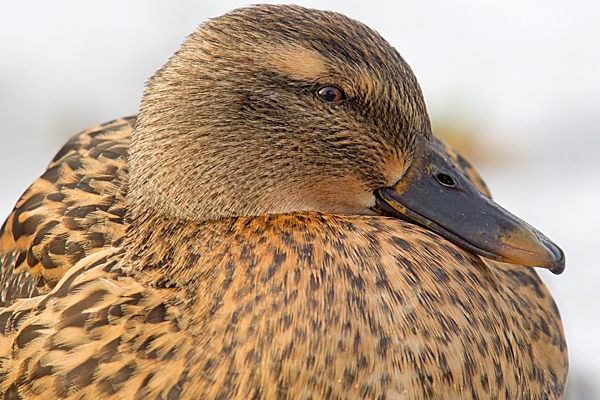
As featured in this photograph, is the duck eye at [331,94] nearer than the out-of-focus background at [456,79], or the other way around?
the duck eye at [331,94]

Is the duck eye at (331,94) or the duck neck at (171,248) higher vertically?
the duck eye at (331,94)

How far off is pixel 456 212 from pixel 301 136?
19.1 inches

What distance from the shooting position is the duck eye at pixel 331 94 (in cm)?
260

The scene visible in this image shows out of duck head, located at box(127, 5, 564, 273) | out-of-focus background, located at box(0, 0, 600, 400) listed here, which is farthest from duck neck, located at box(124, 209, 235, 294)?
out-of-focus background, located at box(0, 0, 600, 400)

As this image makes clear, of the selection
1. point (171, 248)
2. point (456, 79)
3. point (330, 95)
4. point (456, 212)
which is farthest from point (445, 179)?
point (456, 79)

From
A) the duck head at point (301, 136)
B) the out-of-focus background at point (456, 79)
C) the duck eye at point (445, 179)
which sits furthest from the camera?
the out-of-focus background at point (456, 79)

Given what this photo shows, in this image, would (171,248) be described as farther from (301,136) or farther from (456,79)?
(456,79)

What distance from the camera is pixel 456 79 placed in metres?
6.52

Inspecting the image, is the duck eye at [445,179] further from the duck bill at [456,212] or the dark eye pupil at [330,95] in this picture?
the dark eye pupil at [330,95]

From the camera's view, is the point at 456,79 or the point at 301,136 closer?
the point at 301,136

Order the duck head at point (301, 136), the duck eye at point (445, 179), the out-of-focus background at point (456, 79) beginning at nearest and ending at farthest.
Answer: the duck head at point (301, 136) < the duck eye at point (445, 179) < the out-of-focus background at point (456, 79)

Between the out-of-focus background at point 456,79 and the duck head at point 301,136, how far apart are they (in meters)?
2.44

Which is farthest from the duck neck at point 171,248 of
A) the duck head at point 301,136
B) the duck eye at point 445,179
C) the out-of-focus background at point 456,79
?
the out-of-focus background at point 456,79

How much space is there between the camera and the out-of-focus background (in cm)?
566
